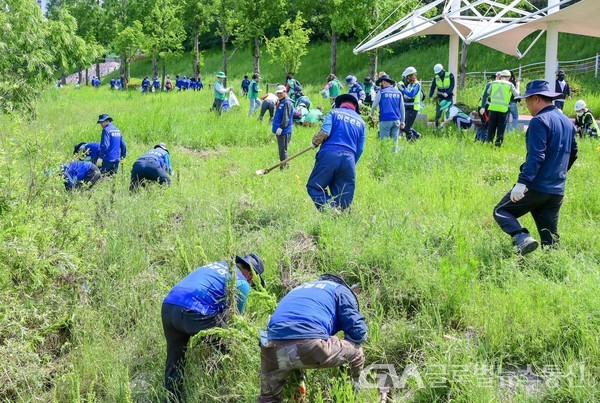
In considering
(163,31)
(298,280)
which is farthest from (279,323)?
(163,31)

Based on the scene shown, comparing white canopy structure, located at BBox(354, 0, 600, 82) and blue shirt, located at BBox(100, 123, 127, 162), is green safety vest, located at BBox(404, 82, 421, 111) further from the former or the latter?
blue shirt, located at BBox(100, 123, 127, 162)

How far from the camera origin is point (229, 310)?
15.3 ft

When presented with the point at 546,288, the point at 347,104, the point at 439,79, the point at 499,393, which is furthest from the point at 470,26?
the point at 499,393

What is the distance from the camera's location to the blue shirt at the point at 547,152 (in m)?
5.47

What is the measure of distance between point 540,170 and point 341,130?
7.26ft

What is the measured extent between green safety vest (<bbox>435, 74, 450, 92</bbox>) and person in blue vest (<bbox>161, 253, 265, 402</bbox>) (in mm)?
10043

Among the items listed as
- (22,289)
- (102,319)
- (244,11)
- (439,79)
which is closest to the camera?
(22,289)

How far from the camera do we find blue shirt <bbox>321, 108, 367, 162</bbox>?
683 centimetres

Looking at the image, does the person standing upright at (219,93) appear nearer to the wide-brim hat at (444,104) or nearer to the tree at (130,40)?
the wide-brim hat at (444,104)

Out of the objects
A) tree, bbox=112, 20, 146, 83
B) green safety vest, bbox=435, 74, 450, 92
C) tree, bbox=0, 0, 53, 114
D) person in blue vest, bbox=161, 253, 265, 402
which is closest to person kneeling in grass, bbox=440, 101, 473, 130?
green safety vest, bbox=435, 74, 450, 92

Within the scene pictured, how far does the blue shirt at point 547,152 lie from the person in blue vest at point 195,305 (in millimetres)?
2633

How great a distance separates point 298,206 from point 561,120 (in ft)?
10.5

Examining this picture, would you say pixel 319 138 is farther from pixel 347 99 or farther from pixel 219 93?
pixel 219 93

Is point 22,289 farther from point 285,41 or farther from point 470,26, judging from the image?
point 285,41
